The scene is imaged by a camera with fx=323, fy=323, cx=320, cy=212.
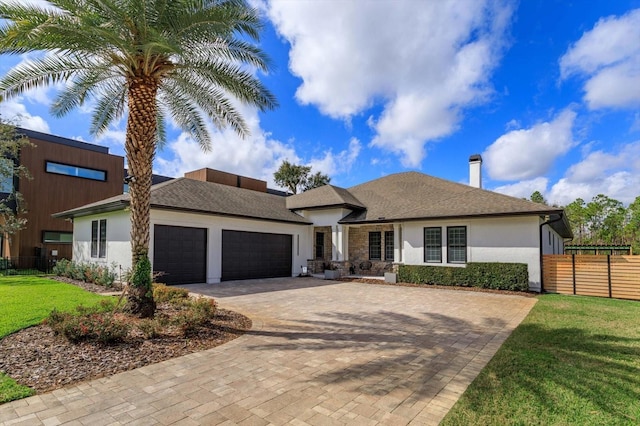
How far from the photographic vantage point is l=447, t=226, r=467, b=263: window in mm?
15351

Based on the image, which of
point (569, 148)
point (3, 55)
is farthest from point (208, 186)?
point (569, 148)

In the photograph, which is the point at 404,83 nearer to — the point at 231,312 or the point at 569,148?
the point at 231,312

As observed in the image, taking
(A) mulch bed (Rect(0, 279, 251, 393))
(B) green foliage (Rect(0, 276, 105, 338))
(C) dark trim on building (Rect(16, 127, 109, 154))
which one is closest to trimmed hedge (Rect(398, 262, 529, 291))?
(A) mulch bed (Rect(0, 279, 251, 393))

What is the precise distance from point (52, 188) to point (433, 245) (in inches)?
996

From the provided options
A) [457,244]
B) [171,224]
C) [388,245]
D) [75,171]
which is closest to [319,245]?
[388,245]

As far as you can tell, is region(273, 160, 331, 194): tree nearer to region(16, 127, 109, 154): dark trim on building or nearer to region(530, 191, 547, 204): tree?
region(16, 127, 109, 154): dark trim on building

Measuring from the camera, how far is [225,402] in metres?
3.70

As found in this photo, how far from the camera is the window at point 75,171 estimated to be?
73.8 feet

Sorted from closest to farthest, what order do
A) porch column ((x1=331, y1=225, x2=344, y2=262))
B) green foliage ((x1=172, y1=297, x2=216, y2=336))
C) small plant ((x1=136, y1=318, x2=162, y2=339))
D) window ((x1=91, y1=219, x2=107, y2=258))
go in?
small plant ((x1=136, y1=318, x2=162, y2=339)) → green foliage ((x1=172, y1=297, x2=216, y2=336)) → window ((x1=91, y1=219, x2=107, y2=258)) → porch column ((x1=331, y1=225, x2=344, y2=262))

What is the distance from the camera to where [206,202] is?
15656 mm

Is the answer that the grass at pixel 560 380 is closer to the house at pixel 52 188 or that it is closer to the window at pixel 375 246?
the window at pixel 375 246

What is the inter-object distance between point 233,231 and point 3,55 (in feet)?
34.1

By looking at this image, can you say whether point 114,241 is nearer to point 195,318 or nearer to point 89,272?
point 89,272

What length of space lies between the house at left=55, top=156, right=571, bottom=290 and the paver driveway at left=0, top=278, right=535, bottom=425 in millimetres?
6921
